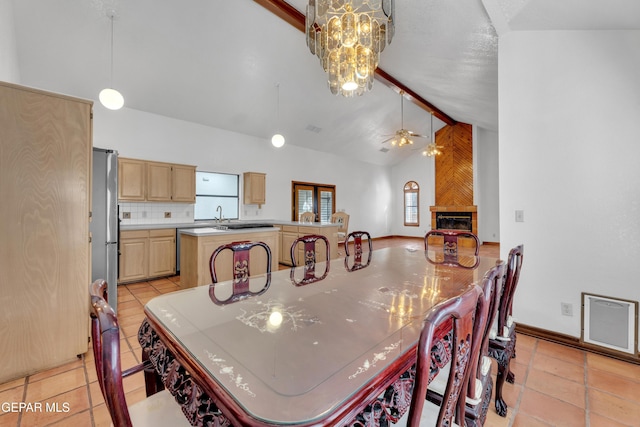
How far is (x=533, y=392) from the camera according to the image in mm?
1771

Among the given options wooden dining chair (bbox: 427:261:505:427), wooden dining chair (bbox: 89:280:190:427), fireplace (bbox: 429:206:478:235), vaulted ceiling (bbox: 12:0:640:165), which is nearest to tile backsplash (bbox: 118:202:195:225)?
vaulted ceiling (bbox: 12:0:640:165)

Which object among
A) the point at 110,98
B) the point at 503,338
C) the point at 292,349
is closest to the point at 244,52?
the point at 110,98

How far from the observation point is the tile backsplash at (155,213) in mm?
4652

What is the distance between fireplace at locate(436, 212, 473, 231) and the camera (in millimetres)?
8188

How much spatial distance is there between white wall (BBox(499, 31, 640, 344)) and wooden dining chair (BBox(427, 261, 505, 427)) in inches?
70.4

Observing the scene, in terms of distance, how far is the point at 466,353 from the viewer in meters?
0.78

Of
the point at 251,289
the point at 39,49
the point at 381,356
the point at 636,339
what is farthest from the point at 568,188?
the point at 39,49

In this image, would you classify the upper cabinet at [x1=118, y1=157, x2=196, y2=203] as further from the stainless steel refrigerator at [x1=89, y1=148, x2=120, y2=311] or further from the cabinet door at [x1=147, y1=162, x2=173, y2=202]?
the stainless steel refrigerator at [x1=89, y1=148, x2=120, y2=311]

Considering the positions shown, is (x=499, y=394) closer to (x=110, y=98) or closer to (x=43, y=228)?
(x=43, y=228)

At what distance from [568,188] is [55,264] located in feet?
13.9

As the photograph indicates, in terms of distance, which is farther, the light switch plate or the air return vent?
the light switch plate

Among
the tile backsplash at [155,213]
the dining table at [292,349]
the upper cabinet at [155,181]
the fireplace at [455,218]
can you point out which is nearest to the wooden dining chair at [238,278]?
the dining table at [292,349]

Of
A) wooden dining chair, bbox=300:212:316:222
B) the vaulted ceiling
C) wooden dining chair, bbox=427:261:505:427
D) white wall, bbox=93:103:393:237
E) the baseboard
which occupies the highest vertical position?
the vaulted ceiling

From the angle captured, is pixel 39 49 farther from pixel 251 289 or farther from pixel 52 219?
pixel 251 289
